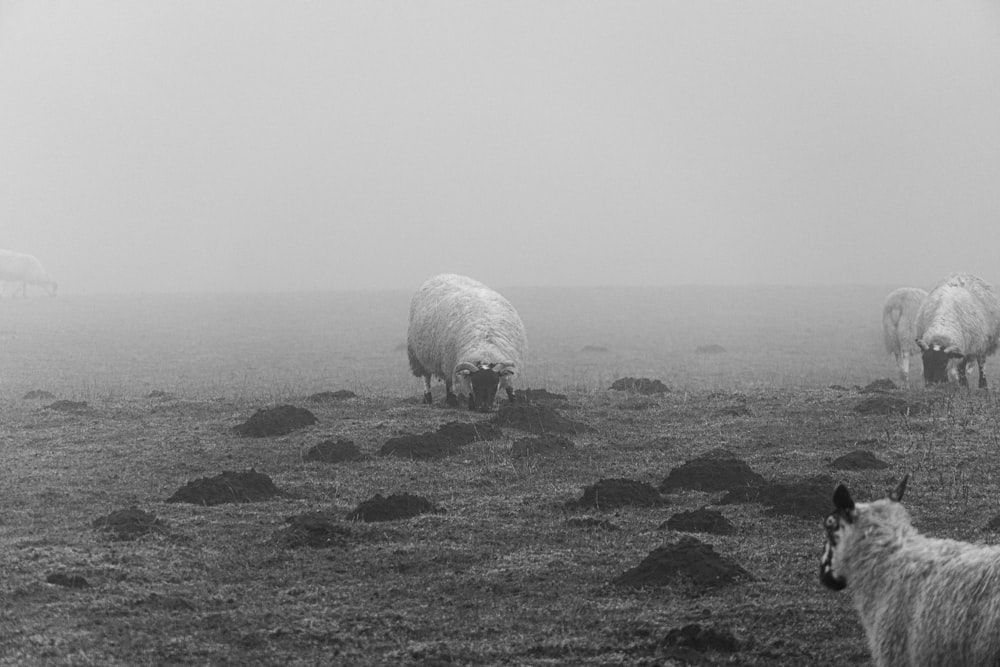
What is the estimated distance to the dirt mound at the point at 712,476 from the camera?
13.6 meters

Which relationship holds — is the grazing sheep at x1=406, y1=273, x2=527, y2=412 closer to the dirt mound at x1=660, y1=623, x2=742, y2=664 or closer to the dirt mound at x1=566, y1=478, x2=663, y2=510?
the dirt mound at x1=566, y1=478, x2=663, y2=510

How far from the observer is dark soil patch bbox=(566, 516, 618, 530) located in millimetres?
11859

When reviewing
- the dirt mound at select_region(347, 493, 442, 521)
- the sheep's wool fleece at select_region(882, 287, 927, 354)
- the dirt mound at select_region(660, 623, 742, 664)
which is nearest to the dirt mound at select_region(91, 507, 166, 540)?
the dirt mound at select_region(347, 493, 442, 521)

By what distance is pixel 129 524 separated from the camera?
11.7m

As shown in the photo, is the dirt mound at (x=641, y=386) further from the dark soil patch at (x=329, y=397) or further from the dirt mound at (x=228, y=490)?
the dirt mound at (x=228, y=490)

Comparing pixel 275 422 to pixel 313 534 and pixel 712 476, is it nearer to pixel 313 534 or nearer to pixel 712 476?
pixel 313 534

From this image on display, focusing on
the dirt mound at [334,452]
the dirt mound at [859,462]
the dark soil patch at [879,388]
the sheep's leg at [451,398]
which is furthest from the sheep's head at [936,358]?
the dirt mound at [334,452]

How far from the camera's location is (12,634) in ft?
28.6

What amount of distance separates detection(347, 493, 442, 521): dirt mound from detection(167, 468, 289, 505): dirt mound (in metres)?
1.53

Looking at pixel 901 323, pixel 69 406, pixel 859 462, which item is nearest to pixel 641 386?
pixel 859 462

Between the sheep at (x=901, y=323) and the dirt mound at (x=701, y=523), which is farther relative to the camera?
the sheep at (x=901, y=323)

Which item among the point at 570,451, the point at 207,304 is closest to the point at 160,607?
the point at 570,451

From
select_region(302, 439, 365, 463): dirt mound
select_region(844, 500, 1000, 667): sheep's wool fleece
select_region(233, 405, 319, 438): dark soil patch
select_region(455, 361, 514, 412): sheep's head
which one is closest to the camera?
select_region(844, 500, 1000, 667): sheep's wool fleece

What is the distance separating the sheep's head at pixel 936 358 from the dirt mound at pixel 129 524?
16319 millimetres
